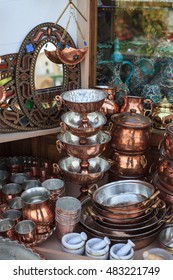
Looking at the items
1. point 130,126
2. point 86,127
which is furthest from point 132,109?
point 86,127

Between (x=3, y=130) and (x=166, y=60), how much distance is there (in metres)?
0.83

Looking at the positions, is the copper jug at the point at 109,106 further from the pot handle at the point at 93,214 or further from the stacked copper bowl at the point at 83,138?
the pot handle at the point at 93,214

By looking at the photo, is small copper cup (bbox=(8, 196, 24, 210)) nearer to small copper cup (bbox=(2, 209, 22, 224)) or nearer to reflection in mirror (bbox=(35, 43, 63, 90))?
small copper cup (bbox=(2, 209, 22, 224))

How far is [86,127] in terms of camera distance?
132cm

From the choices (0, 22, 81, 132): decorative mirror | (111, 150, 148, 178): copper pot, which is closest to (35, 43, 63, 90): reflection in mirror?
(0, 22, 81, 132): decorative mirror

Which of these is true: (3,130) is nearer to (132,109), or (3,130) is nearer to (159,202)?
(132,109)

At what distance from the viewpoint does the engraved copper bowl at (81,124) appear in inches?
51.4

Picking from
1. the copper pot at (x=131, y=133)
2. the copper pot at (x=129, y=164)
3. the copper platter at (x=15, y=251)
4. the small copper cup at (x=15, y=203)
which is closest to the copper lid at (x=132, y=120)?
the copper pot at (x=131, y=133)

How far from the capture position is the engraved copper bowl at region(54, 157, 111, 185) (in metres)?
1.32

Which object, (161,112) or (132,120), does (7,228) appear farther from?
(161,112)

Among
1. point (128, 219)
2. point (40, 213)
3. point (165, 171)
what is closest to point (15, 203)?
point (40, 213)

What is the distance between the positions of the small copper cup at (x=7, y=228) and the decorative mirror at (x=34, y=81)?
1.23 ft

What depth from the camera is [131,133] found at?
1407 millimetres

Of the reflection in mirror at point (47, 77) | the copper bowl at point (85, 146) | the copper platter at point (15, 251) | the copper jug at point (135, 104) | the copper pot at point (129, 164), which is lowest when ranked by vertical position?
the copper platter at point (15, 251)
